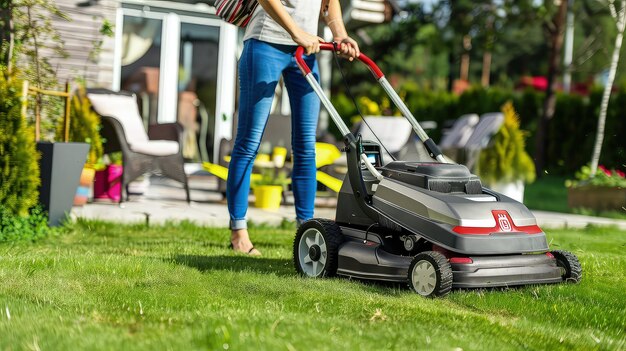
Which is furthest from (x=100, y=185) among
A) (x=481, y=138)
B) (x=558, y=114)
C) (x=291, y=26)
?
(x=558, y=114)

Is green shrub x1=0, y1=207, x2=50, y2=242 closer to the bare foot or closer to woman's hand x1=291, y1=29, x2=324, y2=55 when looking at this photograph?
the bare foot

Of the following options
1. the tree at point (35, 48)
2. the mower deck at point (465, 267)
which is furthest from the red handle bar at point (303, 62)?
the tree at point (35, 48)

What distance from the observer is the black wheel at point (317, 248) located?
4.32 m

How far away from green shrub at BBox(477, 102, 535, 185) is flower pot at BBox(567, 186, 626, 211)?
1.20m

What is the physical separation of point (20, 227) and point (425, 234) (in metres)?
2.76

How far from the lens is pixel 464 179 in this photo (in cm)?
414

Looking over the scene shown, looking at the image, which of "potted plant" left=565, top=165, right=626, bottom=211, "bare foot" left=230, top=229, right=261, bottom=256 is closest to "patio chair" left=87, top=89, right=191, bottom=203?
"bare foot" left=230, top=229, right=261, bottom=256

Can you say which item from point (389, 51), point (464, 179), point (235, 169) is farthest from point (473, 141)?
point (389, 51)

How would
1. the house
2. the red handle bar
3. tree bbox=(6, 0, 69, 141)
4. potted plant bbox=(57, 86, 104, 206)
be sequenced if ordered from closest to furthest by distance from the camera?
the red handle bar → tree bbox=(6, 0, 69, 141) → potted plant bbox=(57, 86, 104, 206) → the house

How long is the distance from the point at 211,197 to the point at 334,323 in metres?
6.06

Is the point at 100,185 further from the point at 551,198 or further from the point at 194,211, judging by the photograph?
the point at 551,198

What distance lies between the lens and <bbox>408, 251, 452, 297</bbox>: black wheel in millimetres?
3770

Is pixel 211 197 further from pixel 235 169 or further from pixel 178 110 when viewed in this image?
pixel 235 169

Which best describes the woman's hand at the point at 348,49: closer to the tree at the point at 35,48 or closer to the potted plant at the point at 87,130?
the tree at the point at 35,48
